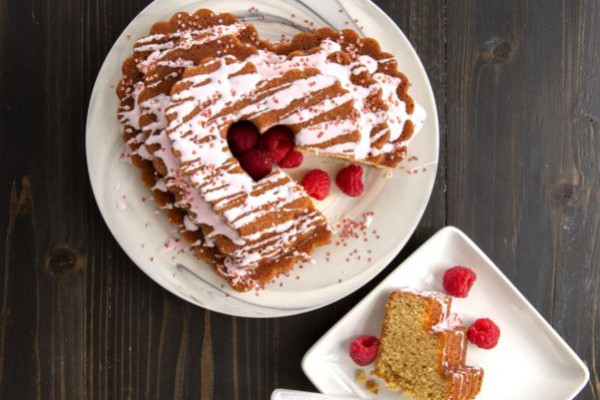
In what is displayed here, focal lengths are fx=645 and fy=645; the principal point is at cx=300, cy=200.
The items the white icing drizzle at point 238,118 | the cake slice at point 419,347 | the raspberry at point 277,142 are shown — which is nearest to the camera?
the white icing drizzle at point 238,118

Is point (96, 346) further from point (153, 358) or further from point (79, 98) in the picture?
point (79, 98)

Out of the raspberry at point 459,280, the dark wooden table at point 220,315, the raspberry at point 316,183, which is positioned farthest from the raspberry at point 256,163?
the raspberry at point 459,280

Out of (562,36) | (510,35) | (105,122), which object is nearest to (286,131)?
(105,122)

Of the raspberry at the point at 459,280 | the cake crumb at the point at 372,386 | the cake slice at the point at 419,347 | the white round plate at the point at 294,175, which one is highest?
the white round plate at the point at 294,175

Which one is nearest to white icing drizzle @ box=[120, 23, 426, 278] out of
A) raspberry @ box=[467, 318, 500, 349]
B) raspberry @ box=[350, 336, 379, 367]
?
raspberry @ box=[350, 336, 379, 367]

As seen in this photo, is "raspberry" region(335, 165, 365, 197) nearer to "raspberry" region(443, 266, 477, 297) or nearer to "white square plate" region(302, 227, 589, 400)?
"white square plate" region(302, 227, 589, 400)

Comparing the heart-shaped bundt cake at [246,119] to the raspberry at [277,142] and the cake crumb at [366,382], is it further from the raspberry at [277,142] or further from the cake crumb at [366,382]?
the cake crumb at [366,382]

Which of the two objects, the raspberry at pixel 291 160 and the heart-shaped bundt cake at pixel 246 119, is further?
the raspberry at pixel 291 160
